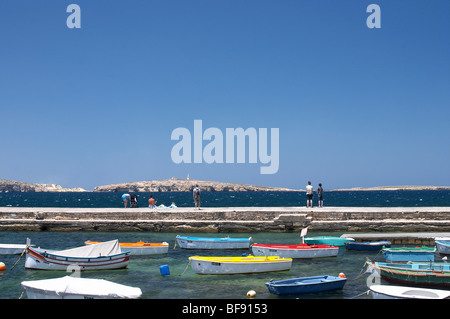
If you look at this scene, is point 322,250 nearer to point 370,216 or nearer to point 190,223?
→ point 370,216

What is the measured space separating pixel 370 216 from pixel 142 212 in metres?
13.1

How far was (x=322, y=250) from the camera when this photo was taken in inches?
686

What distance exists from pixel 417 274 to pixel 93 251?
35.4ft

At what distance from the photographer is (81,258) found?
15242 mm

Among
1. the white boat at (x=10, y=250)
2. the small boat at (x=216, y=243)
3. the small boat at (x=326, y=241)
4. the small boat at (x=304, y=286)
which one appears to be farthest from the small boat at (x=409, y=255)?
the white boat at (x=10, y=250)

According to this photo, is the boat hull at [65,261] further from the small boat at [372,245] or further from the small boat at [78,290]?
the small boat at [372,245]

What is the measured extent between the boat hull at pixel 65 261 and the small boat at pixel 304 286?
6169 millimetres

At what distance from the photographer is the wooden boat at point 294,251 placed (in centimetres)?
1706

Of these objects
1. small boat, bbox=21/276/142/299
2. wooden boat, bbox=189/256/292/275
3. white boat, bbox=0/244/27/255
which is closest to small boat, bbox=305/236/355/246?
wooden boat, bbox=189/256/292/275

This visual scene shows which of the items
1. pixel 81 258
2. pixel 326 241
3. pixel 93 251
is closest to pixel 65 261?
pixel 81 258

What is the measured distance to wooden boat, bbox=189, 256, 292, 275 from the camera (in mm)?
14656
